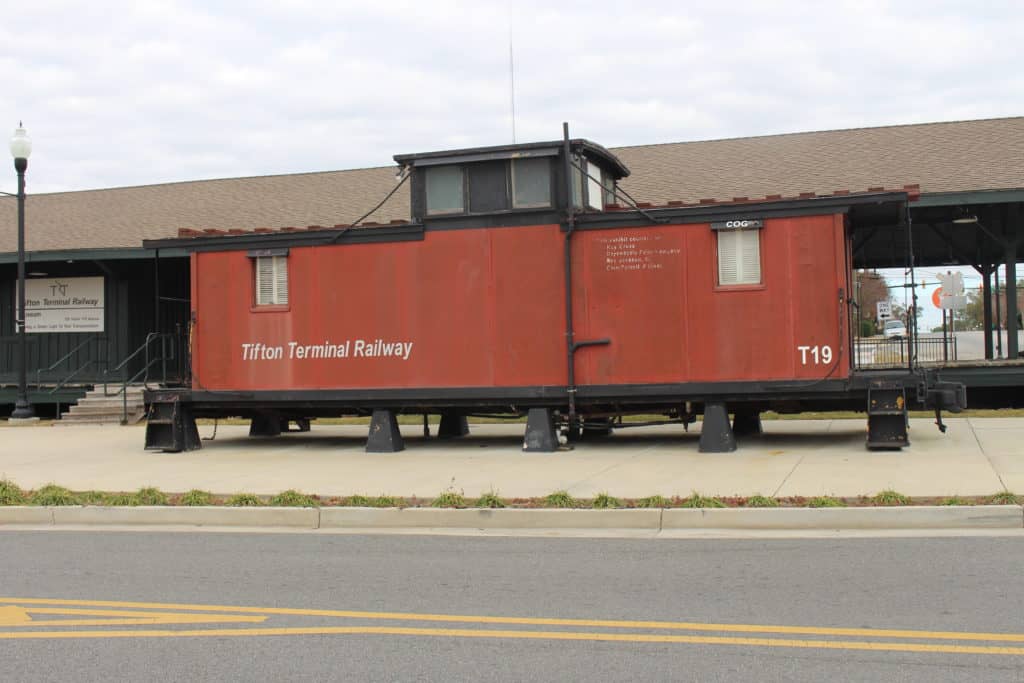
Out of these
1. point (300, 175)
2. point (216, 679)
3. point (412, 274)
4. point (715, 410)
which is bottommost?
point (216, 679)

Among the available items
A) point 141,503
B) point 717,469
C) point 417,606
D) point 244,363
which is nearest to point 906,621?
point 417,606

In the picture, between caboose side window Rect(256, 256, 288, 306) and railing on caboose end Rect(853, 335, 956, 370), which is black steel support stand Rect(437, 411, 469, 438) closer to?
caboose side window Rect(256, 256, 288, 306)

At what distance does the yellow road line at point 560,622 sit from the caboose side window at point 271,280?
899 cm

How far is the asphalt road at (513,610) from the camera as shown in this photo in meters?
5.27

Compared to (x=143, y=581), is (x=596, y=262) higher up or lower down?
higher up

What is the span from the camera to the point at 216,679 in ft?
17.0

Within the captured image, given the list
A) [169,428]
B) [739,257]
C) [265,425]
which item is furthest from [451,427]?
[739,257]

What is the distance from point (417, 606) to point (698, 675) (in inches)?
86.9

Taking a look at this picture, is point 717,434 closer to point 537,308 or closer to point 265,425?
point 537,308

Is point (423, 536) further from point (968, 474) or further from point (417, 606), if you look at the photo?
point (968, 474)

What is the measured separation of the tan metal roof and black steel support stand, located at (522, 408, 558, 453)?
10.4 m

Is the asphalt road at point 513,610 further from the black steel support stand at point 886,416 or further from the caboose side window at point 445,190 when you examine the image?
the caboose side window at point 445,190

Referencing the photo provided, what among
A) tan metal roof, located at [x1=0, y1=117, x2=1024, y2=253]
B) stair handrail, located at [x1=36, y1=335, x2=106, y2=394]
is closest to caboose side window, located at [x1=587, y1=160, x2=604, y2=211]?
tan metal roof, located at [x1=0, y1=117, x2=1024, y2=253]

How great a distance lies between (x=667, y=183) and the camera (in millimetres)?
25328
